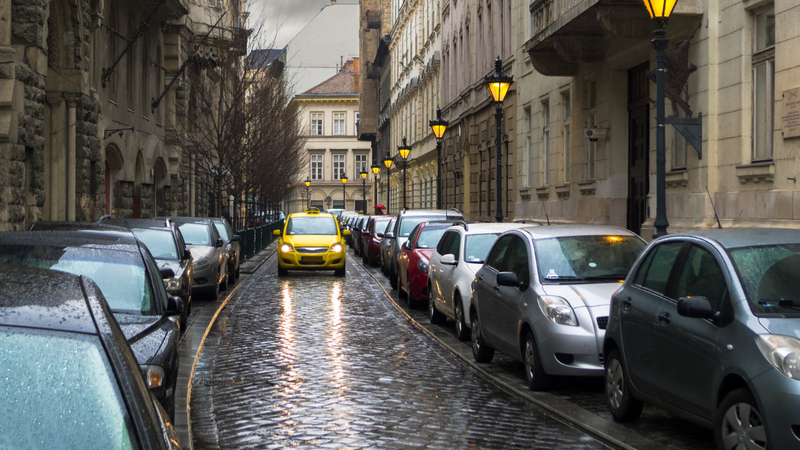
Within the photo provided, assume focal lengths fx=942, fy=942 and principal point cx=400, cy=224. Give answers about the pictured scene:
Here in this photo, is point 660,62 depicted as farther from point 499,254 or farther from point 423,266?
point 423,266

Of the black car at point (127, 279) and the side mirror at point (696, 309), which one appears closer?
the side mirror at point (696, 309)

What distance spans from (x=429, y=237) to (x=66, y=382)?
612 inches

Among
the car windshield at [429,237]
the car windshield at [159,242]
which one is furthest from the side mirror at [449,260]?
the car windshield at [159,242]

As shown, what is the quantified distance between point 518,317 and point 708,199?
24.4ft

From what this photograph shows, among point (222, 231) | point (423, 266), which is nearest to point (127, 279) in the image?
point (423, 266)

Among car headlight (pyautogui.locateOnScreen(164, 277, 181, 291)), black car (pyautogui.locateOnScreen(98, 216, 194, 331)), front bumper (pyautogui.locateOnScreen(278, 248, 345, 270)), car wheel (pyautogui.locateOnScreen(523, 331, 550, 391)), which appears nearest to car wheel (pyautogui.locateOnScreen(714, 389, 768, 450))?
car wheel (pyautogui.locateOnScreen(523, 331, 550, 391))

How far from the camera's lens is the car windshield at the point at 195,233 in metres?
20.0

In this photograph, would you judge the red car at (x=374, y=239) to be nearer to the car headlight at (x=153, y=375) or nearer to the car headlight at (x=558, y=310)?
the car headlight at (x=558, y=310)

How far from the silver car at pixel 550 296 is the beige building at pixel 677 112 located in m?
4.27

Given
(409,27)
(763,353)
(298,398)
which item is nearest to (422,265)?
(298,398)

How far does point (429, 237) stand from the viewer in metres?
18.1

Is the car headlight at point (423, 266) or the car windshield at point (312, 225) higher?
the car windshield at point (312, 225)

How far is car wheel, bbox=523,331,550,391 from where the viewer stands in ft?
28.7

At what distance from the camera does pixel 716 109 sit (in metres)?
15.4
